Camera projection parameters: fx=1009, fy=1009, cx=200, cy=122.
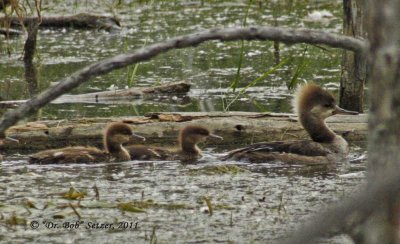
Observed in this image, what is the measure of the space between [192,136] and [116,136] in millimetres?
571

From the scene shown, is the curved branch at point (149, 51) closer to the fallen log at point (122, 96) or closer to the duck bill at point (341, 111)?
the duck bill at point (341, 111)

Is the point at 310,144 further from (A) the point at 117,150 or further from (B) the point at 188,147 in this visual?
(A) the point at 117,150

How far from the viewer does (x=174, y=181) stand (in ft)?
21.4

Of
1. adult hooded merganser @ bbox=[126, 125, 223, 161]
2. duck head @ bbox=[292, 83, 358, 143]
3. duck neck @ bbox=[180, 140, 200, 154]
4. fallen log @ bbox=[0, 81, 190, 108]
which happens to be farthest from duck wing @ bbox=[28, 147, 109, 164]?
fallen log @ bbox=[0, 81, 190, 108]

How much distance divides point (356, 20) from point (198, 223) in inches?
148

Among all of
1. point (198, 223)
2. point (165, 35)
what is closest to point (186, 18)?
point (165, 35)

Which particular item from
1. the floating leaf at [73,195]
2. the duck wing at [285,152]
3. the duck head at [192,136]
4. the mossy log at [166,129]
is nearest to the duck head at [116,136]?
the mossy log at [166,129]

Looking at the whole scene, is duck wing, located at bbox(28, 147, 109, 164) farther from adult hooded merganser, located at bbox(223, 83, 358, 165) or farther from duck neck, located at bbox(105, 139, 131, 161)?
adult hooded merganser, located at bbox(223, 83, 358, 165)

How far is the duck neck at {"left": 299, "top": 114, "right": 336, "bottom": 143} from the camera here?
7.85 meters

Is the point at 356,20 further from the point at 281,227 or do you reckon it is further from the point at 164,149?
the point at 281,227

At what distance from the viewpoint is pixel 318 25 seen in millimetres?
14484

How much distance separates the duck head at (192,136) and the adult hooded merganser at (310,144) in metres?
0.27

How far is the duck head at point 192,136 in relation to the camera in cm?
746

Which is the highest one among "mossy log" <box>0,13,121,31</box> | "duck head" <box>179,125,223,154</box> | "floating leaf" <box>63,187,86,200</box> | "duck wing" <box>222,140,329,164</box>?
"mossy log" <box>0,13,121,31</box>
